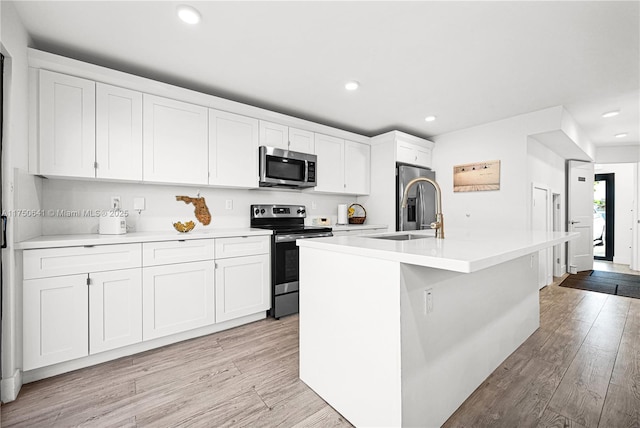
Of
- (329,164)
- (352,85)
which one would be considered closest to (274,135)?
(329,164)

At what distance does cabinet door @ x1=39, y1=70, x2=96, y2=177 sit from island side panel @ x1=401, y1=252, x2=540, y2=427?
8.26 ft

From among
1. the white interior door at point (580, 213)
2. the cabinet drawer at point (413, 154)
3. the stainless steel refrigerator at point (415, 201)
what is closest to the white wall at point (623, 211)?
the white interior door at point (580, 213)

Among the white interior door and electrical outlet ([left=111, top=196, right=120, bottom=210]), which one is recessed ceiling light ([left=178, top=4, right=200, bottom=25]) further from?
the white interior door

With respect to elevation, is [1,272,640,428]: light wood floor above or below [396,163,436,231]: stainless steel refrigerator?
below

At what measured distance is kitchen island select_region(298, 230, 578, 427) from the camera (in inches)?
50.7

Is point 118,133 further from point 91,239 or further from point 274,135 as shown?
point 274,135

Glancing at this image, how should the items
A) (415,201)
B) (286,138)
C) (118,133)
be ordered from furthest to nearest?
Answer: (415,201) → (286,138) → (118,133)

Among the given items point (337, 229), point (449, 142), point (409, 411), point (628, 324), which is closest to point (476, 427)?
point (409, 411)

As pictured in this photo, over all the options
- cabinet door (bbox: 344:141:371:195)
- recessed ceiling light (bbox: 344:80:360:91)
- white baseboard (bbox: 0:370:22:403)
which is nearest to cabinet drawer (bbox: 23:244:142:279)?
white baseboard (bbox: 0:370:22:403)

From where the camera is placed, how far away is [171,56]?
2.32 meters

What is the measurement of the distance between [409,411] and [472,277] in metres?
0.87

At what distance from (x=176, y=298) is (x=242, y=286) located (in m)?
0.60

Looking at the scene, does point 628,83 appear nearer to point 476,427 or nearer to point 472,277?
point 472,277

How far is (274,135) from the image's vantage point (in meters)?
3.37
